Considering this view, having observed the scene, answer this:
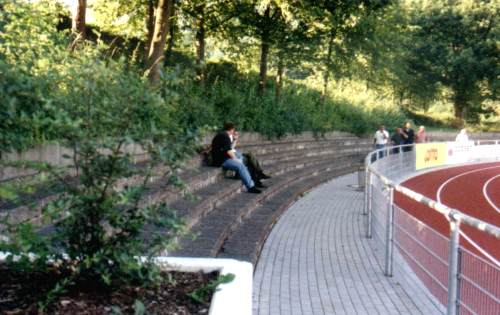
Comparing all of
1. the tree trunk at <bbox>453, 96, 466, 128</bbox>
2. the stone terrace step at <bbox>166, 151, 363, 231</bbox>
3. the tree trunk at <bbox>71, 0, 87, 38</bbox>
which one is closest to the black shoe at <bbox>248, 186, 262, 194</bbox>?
the stone terrace step at <bbox>166, 151, 363, 231</bbox>

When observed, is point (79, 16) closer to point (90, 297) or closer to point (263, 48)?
point (263, 48)

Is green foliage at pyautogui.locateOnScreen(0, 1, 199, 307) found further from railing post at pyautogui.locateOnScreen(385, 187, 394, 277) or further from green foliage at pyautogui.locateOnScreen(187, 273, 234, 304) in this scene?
railing post at pyautogui.locateOnScreen(385, 187, 394, 277)

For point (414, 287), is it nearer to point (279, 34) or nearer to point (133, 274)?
point (133, 274)

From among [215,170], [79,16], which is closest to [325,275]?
[215,170]

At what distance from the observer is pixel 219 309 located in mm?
3562

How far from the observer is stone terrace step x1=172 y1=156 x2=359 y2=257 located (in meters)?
7.52

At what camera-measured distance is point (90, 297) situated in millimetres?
3760

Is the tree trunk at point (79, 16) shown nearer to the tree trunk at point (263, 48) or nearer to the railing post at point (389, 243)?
the railing post at point (389, 243)

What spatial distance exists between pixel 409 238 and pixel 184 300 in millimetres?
4831

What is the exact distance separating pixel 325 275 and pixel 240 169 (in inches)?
225

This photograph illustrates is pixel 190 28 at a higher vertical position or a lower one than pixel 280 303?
higher

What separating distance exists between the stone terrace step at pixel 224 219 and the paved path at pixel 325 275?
0.69m

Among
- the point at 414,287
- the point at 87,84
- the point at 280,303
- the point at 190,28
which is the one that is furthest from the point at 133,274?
the point at 190,28

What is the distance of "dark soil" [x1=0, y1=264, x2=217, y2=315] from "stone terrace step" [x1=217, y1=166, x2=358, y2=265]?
450 centimetres
